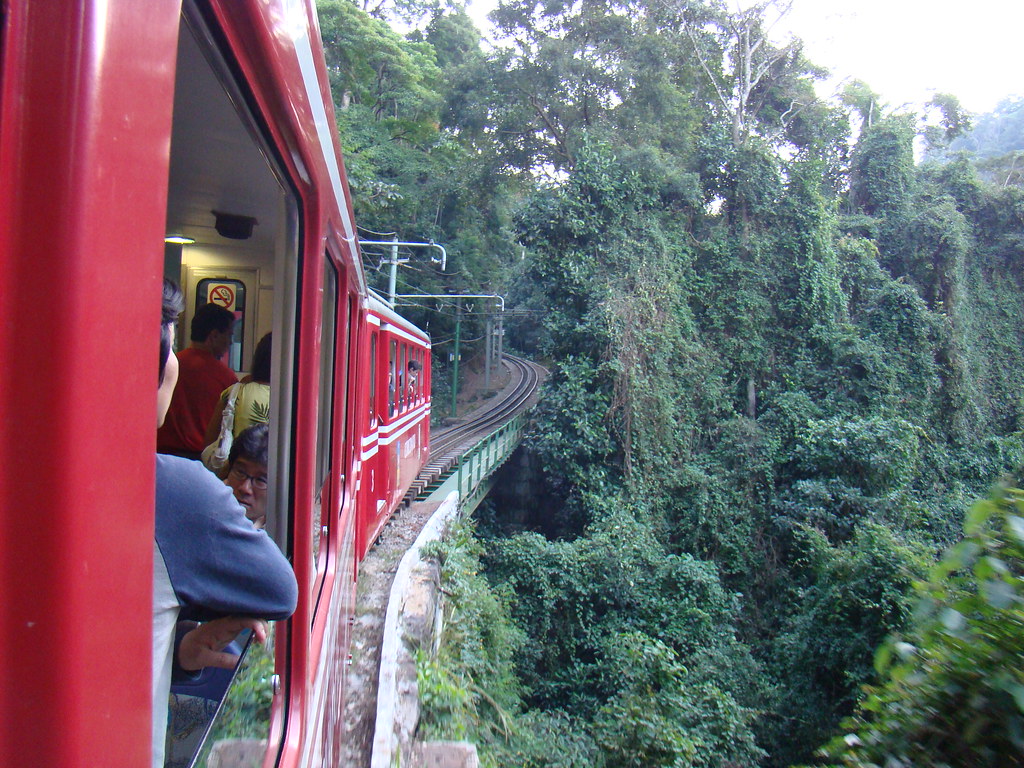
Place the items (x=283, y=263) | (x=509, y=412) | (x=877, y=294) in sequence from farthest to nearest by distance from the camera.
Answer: (x=509, y=412) → (x=877, y=294) → (x=283, y=263)

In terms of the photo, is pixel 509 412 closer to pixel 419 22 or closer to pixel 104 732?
pixel 419 22

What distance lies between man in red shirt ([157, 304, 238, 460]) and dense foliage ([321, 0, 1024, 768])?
664 cm

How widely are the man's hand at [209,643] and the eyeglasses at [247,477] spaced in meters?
0.69

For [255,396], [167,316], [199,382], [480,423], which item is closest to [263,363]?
[255,396]

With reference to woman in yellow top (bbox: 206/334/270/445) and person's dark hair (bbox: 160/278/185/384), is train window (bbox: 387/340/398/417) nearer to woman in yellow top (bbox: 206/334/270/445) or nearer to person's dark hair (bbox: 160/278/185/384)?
woman in yellow top (bbox: 206/334/270/445)

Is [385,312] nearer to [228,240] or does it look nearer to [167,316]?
[228,240]

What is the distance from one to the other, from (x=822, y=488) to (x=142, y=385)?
16625mm

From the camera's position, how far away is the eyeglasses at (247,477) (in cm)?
195

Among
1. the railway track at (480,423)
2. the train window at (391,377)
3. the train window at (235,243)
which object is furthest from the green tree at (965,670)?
the railway track at (480,423)

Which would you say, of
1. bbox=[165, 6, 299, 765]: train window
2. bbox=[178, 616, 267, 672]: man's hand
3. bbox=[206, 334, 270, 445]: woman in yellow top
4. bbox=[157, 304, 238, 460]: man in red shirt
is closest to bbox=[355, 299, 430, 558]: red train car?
bbox=[165, 6, 299, 765]: train window

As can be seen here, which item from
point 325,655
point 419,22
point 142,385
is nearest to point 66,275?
point 142,385

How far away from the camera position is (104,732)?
0.59m

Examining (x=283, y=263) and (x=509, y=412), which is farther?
(x=509, y=412)

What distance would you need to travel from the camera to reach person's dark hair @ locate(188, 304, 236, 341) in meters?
2.38
